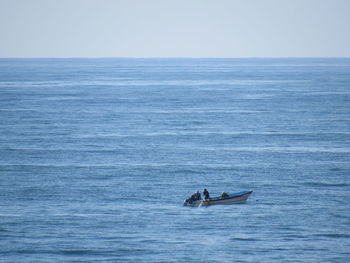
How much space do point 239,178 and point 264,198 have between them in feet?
23.0

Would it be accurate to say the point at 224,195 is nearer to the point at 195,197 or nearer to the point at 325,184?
the point at 195,197

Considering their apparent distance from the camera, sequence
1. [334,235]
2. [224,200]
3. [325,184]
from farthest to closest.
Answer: [325,184], [224,200], [334,235]

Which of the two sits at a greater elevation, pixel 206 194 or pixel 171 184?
pixel 206 194

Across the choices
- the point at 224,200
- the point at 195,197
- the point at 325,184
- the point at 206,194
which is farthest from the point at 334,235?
the point at 325,184

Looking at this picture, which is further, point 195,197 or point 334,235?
point 195,197

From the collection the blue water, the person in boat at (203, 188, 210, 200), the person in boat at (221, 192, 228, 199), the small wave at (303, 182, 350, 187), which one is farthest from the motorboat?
the small wave at (303, 182, 350, 187)

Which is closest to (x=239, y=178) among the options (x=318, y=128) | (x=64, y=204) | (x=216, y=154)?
(x=216, y=154)

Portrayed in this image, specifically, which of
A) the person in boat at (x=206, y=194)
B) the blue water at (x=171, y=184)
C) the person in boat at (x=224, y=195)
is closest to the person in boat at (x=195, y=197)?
the person in boat at (x=206, y=194)

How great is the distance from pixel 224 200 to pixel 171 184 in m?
7.13

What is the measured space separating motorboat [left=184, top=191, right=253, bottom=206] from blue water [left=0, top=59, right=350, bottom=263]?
82 cm

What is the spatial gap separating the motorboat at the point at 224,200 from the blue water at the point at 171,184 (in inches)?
32.1

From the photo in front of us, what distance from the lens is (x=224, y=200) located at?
51656 millimetres

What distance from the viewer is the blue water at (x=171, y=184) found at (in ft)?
137

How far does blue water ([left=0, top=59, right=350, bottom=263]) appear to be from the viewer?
41.6 metres
